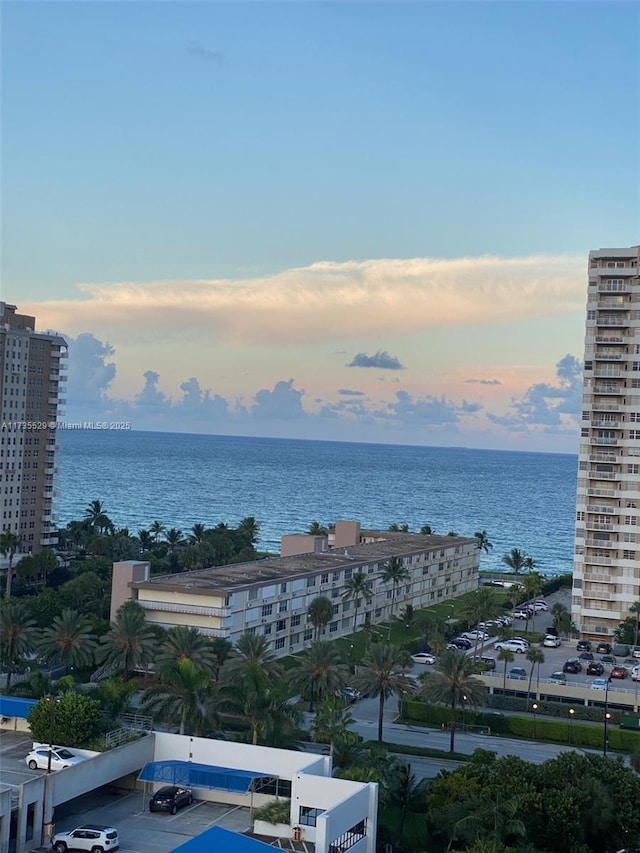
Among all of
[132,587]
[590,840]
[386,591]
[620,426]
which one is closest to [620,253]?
[620,426]

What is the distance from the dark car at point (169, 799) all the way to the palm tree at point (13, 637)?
2664 cm

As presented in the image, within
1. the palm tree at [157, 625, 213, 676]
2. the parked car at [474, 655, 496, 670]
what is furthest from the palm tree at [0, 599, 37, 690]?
the parked car at [474, 655, 496, 670]

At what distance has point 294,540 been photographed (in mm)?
93438

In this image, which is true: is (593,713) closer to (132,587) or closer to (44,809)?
(132,587)

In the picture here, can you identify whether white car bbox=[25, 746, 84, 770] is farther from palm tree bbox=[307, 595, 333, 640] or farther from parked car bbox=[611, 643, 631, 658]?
parked car bbox=[611, 643, 631, 658]

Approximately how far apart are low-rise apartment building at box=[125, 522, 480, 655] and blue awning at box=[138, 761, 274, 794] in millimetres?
26532

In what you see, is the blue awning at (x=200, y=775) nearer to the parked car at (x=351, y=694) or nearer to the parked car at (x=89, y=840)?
the parked car at (x=89, y=840)

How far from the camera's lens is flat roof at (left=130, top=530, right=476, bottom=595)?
224ft

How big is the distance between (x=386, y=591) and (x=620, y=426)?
25411 mm

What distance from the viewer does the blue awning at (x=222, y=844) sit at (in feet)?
102

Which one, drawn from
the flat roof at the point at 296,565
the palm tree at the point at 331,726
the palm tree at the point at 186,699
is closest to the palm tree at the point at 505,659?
the flat roof at the point at 296,565

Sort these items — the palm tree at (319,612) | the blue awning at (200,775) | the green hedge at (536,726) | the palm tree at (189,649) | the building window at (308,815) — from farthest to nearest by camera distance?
the palm tree at (319,612), the green hedge at (536,726), the palm tree at (189,649), the blue awning at (200,775), the building window at (308,815)

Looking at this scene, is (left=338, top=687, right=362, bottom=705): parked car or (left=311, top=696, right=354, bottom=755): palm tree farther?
(left=338, top=687, right=362, bottom=705): parked car

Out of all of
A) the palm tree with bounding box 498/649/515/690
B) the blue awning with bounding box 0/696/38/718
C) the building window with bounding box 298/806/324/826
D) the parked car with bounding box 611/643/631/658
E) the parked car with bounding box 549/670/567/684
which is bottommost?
the parked car with bounding box 611/643/631/658
